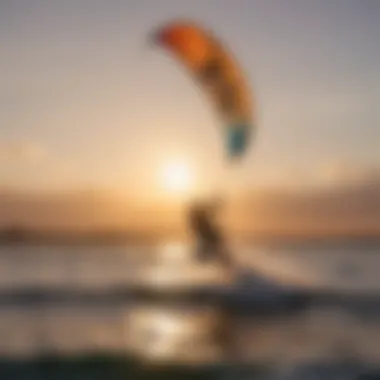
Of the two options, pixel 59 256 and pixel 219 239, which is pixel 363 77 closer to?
pixel 219 239

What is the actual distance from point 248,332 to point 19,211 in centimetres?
44

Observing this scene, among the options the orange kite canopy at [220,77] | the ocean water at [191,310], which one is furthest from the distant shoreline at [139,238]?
the orange kite canopy at [220,77]

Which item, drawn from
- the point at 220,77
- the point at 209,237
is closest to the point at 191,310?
the point at 209,237

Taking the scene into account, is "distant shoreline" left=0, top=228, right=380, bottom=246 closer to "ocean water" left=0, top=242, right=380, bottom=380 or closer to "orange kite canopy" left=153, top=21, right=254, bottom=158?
"ocean water" left=0, top=242, right=380, bottom=380

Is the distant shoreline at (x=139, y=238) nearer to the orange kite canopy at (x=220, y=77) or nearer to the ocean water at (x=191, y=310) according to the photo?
the ocean water at (x=191, y=310)

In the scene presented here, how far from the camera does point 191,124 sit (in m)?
1.27

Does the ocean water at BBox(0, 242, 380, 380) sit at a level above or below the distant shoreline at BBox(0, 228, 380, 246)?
below

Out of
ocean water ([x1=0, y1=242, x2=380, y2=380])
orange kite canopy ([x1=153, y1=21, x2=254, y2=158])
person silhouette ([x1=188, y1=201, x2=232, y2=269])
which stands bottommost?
ocean water ([x1=0, y1=242, x2=380, y2=380])

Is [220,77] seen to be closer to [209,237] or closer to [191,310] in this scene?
[209,237]

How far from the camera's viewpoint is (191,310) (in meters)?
1.24

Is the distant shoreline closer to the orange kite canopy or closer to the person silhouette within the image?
the person silhouette

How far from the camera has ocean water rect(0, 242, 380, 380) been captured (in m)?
1.21

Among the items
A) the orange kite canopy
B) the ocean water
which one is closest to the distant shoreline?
the ocean water

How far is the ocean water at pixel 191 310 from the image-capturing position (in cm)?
121
